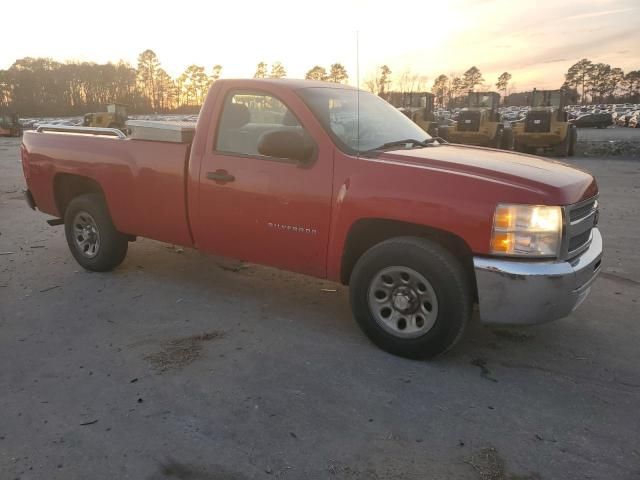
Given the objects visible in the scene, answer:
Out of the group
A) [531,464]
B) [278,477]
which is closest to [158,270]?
[278,477]

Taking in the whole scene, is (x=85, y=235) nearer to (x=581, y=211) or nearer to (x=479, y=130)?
(x=581, y=211)

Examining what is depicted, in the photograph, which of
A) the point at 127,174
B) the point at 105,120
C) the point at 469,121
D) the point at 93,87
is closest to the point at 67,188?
the point at 127,174

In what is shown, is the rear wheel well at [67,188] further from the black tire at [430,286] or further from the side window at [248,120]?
the black tire at [430,286]

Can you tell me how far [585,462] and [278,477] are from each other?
154 cm

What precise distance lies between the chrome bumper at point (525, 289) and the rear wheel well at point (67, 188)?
4.14 metres

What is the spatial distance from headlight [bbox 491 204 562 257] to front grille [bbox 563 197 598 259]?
0.31 ft

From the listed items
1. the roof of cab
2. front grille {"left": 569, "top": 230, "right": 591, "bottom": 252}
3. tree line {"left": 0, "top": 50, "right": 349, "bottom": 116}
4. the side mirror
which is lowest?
front grille {"left": 569, "top": 230, "right": 591, "bottom": 252}

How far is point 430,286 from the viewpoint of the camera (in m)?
3.49

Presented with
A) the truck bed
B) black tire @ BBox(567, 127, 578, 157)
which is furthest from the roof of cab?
Answer: black tire @ BBox(567, 127, 578, 157)

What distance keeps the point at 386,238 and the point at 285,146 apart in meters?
1.00

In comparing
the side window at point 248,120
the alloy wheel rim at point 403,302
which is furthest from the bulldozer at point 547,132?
Result: the alloy wheel rim at point 403,302

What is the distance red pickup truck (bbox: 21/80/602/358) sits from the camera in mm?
3260

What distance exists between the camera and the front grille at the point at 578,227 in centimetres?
331

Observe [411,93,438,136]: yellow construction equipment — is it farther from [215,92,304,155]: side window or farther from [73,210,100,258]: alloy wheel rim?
[215,92,304,155]: side window
